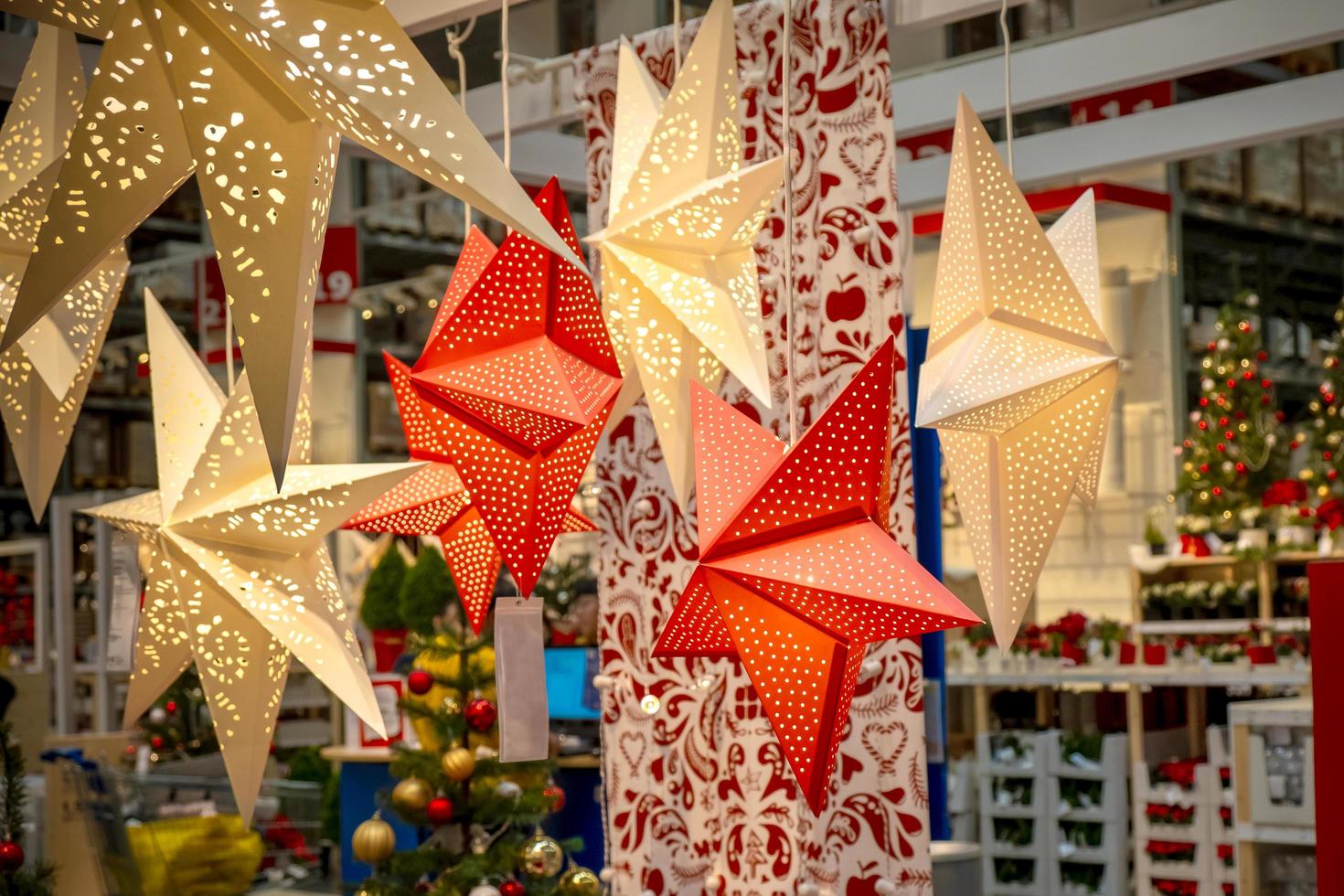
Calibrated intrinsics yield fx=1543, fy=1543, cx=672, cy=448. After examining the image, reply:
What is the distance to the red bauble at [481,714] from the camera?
165 inches

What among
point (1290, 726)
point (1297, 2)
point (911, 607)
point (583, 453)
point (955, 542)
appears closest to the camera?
point (911, 607)

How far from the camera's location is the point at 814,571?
162cm

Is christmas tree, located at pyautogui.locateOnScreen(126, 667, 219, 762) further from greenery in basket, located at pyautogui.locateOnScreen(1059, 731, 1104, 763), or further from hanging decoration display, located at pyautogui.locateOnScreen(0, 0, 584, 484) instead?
hanging decoration display, located at pyautogui.locateOnScreen(0, 0, 584, 484)

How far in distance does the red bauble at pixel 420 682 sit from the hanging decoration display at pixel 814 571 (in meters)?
2.80

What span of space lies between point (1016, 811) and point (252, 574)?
6669 millimetres

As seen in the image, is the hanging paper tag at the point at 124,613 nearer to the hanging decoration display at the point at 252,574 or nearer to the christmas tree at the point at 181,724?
the hanging decoration display at the point at 252,574

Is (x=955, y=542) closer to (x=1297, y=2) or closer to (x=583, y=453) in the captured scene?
(x=1297, y=2)

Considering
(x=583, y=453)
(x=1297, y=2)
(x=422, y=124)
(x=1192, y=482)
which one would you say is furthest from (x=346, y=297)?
(x=422, y=124)

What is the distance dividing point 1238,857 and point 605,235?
3493 mm

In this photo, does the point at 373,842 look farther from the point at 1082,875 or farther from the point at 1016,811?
the point at 1082,875

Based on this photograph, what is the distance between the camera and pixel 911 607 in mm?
1593

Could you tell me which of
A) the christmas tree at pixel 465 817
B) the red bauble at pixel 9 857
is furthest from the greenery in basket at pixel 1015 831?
the red bauble at pixel 9 857

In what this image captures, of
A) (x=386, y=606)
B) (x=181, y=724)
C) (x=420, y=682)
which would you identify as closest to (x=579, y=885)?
(x=420, y=682)

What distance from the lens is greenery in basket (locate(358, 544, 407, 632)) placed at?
674 cm
